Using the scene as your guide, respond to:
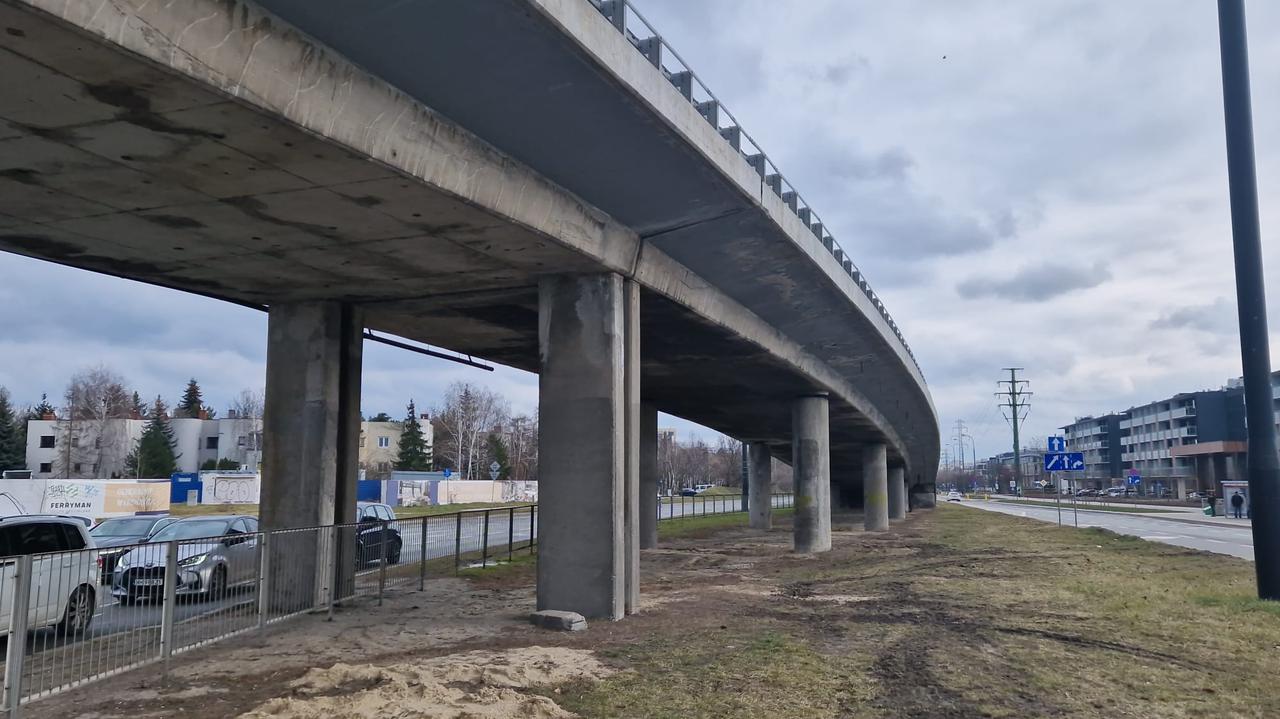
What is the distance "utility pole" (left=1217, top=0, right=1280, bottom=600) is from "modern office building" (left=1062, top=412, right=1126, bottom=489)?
14337 centimetres

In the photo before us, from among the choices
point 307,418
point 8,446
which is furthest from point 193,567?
point 8,446

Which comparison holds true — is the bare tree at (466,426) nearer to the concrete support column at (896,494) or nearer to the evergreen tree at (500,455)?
the evergreen tree at (500,455)

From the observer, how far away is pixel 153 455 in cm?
8062

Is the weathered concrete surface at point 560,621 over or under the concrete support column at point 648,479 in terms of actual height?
under

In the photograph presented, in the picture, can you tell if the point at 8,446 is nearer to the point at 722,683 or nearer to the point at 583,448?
the point at 583,448

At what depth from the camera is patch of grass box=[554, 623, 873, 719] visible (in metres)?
7.72

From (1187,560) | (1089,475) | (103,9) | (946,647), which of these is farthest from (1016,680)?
(1089,475)

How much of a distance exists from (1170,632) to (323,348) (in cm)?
1330

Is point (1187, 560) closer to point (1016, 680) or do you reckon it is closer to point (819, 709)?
point (1016, 680)

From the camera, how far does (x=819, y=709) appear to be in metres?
7.72

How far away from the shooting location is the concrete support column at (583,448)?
13.3m

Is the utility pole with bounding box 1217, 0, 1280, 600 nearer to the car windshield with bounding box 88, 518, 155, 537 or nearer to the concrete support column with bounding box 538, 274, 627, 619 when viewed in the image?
the concrete support column with bounding box 538, 274, 627, 619

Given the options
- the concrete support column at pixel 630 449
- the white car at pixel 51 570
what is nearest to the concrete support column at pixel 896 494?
the concrete support column at pixel 630 449

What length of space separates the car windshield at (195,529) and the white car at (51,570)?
15.4ft
